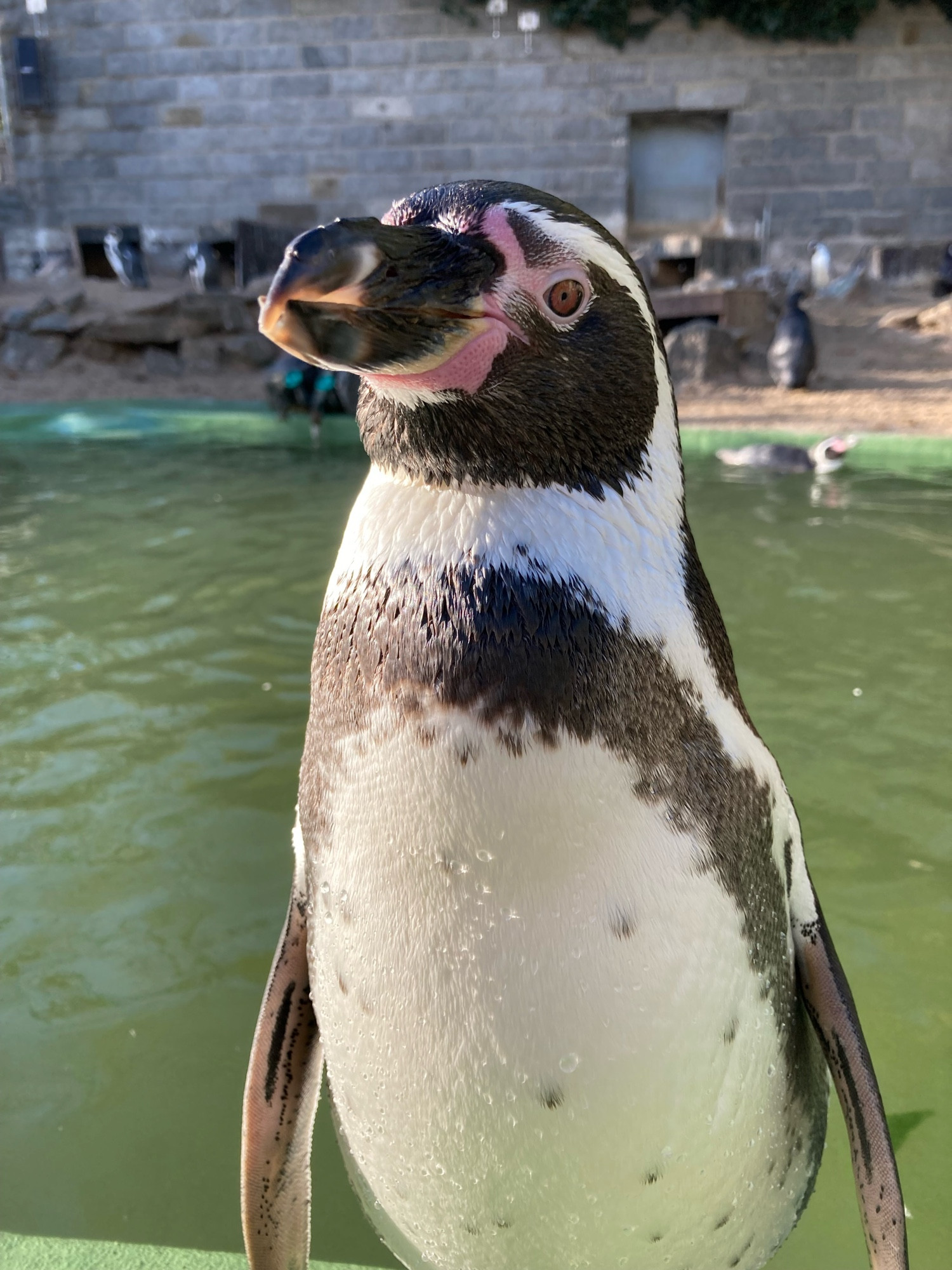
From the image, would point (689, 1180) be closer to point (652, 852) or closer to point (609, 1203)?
point (609, 1203)

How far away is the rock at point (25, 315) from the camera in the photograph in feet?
33.1

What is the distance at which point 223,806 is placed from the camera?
277cm

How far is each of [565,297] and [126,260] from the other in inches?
465

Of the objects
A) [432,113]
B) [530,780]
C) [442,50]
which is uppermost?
[442,50]

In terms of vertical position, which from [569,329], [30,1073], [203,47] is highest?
[203,47]

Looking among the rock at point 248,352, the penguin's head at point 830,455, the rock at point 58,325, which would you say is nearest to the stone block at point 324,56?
the rock at point 248,352

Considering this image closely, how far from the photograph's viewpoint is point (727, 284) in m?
9.94

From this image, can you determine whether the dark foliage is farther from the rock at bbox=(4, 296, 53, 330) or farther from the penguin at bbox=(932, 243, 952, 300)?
the rock at bbox=(4, 296, 53, 330)

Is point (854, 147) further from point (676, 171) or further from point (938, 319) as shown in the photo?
point (938, 319)

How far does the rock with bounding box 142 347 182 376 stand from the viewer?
10.0 metres

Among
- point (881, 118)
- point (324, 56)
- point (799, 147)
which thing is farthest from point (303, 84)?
point (881, 118)

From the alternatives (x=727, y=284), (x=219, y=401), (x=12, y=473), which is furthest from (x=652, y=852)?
(x=727, y=284)

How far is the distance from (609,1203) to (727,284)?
9911 mm

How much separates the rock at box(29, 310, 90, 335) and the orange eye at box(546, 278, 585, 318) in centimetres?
1025
